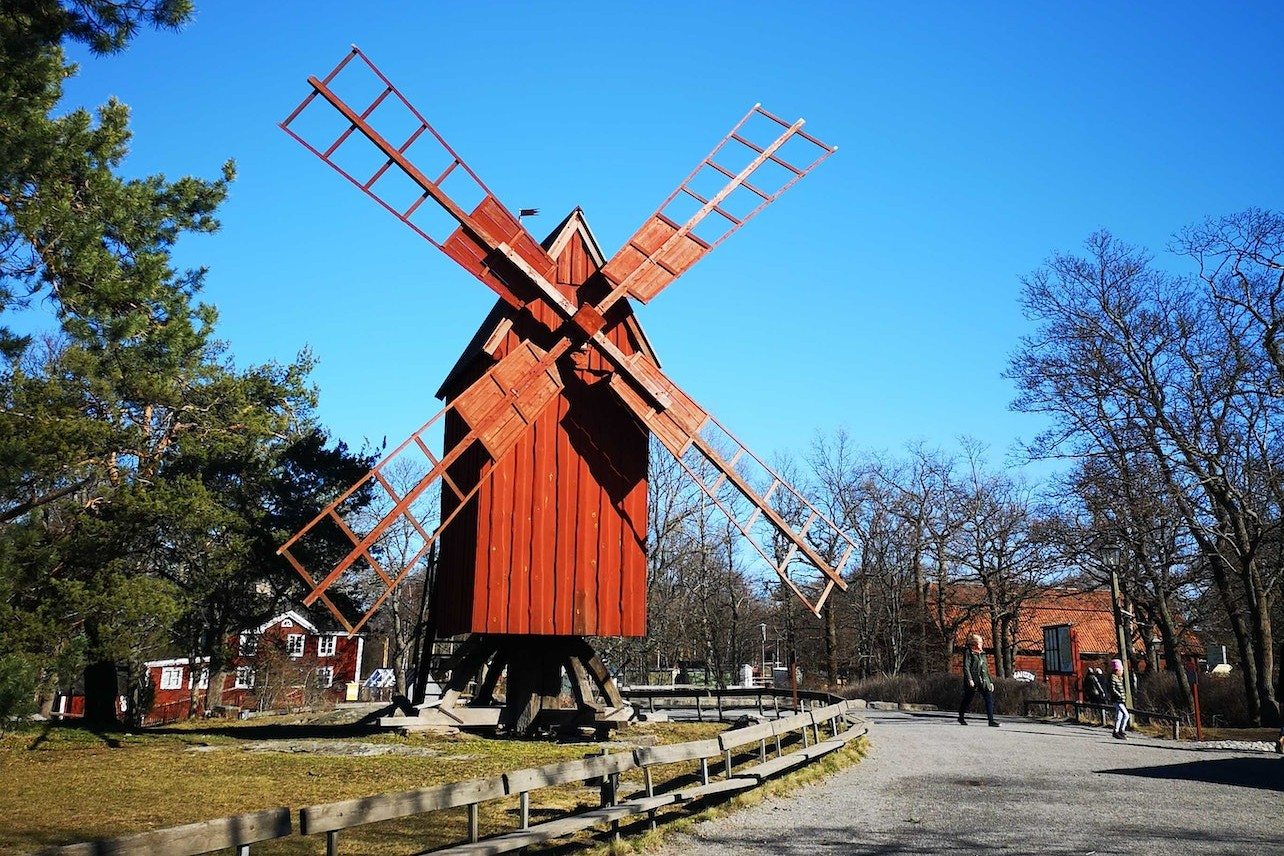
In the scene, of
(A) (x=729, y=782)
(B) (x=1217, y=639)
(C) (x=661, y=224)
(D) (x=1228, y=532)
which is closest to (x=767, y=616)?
(B) (x=1217, y=639)

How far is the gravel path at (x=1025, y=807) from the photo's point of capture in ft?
27.6

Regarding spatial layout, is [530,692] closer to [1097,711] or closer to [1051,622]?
[1097,711]

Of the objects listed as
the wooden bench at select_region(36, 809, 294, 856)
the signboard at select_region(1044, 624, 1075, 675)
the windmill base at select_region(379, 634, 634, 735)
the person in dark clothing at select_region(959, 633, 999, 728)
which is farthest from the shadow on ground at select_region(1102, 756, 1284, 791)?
the wooden bench at select_region(36, 809, 294, 856)

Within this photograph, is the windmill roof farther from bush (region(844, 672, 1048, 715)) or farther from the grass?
bush (region(844, 672, 1048, 715))

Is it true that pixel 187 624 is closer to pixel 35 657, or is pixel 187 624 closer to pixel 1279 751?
pixel 35 657

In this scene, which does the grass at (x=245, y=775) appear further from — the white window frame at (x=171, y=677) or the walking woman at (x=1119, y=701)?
the white window frame at (x=171, y=677)

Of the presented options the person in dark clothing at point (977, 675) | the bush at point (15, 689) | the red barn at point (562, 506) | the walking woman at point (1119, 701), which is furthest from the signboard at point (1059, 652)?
the bush at point (15, 689)

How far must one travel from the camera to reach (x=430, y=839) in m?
8.95

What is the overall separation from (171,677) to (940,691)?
35.2m

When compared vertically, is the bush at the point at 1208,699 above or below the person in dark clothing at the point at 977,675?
below

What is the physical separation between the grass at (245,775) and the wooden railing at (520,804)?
2.83 ft

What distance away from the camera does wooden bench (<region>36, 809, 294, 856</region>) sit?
492 cm

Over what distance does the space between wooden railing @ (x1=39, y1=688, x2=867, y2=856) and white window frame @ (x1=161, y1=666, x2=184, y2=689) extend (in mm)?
40485

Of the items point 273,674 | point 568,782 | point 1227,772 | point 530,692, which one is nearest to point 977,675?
point 1227,772
